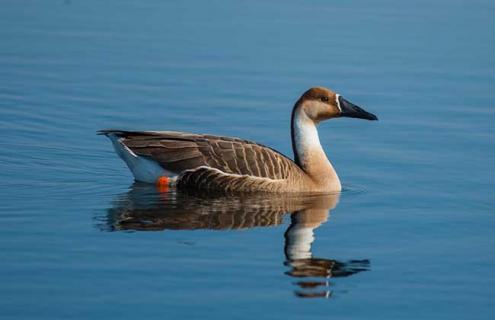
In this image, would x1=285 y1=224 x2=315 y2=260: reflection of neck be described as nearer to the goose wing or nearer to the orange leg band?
the goose wing

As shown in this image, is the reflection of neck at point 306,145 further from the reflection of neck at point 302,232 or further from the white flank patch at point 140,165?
the white flank patch at point 140,165

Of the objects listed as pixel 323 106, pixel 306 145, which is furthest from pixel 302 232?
pixel 323 106

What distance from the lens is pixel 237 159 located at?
563 inches

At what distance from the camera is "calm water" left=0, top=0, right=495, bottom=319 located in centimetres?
984

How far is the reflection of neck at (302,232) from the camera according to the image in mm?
11148

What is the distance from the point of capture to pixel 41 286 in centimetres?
962

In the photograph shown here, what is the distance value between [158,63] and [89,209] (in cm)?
851

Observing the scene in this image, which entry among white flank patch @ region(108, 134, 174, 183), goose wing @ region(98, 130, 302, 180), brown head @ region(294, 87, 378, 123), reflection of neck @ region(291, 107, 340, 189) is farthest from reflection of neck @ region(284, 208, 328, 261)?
white flank patch @ region(108, 134, 174, 183)

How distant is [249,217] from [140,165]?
7.33 ft

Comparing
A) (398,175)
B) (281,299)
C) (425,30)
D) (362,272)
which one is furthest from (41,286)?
(425,30)

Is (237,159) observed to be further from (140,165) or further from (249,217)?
(249,217)

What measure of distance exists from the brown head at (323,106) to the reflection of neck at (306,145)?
0.24 feet

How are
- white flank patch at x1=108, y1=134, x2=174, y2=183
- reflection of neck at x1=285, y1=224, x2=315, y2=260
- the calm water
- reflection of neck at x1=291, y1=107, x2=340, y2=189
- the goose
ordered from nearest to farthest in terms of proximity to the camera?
1. the calm water
2. reflection of neck at x1=285, y1=224, x2=315, y2=260
3. the goose
4. white flank patch at x1=108, y1=134, x2=174, y2=183
5. reflection of neck at x1=291, y1=107, x2=340, y2=189

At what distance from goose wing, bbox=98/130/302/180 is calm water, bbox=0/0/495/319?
0.47m
